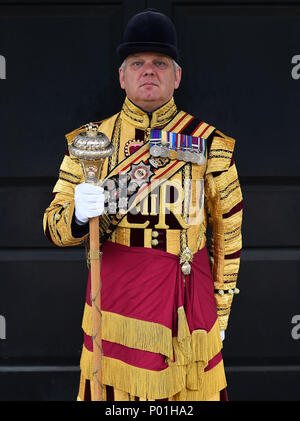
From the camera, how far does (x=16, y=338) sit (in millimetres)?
2900

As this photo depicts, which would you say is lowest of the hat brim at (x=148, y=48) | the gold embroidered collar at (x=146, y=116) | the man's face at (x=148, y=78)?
the gold embroidered collar at (x=146, y=116)

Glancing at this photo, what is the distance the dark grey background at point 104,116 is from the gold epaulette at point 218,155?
0.62 m

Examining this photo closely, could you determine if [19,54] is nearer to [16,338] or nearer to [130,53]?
[130,53]

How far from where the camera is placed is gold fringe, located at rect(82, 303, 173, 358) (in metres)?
2.07

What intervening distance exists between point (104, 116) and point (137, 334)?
44.4 inches

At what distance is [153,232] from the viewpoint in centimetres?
A: 212

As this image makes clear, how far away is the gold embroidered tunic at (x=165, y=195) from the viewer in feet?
6.96

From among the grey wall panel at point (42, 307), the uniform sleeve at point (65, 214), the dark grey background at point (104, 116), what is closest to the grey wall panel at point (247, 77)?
the dark grey background at point (104, 116)

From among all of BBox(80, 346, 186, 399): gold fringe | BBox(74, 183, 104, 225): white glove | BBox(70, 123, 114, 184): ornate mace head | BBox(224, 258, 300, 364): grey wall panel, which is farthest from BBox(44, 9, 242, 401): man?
BBox(224, 258, 300, 364): grey wall panel

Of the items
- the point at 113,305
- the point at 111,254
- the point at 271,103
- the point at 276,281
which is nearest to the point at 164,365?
the point at 113,305

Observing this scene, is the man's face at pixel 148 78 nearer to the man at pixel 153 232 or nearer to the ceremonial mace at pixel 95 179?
the man at pixel 153 232

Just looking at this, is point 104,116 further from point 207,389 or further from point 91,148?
point 207,389

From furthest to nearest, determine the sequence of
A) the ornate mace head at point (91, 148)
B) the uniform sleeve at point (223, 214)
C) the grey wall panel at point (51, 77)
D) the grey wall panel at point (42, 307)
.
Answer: the grey wall panel at point (42, 307), the grey wall panel at point (51, 77), the uniform sleeve at point (223, 214), the ornate mace head at point (91, 148)

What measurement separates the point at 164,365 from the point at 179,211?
54 cm
